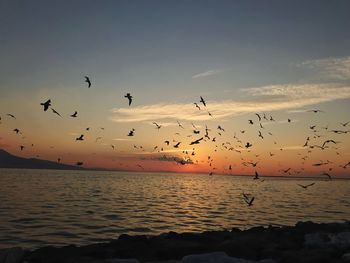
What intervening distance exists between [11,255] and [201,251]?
8.03 m

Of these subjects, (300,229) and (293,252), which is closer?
(293,252)

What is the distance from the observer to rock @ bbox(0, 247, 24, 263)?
15961 millimetres

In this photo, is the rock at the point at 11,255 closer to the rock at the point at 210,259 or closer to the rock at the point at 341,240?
the rock at the point at 210,259

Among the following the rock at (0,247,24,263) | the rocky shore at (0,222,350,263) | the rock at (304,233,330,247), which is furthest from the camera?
the rock at (304,233,330,247)

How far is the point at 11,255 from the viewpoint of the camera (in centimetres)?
1619

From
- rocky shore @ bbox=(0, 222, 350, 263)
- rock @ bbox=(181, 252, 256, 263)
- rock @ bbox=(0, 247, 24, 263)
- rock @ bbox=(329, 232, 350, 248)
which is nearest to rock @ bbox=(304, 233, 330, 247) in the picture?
rocky shore @ bbox=(0, 222, 350, 263)

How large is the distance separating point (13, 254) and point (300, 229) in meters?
17.4

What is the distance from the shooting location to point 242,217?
127 feet

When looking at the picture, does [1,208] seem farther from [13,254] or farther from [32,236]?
[13,254]

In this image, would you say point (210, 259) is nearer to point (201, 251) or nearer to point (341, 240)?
point (201, 251)

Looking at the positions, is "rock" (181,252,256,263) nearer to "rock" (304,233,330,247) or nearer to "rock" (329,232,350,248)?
"rock" (304,233,330,247)

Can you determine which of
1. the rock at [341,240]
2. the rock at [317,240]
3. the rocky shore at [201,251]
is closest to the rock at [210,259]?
the rocky shore at [201,251]

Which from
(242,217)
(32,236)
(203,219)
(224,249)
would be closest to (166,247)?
(224,249)

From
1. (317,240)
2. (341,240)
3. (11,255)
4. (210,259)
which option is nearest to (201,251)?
(210,259)
